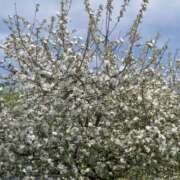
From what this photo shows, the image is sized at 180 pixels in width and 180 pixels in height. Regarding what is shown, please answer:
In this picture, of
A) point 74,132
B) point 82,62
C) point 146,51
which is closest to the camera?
point 74,132

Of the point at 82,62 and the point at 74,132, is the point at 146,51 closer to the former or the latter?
the point at 82,62

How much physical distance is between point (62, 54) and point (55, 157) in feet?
6.40

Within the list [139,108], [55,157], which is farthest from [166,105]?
[55,157]

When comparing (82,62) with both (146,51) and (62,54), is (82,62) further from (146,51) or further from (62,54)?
(146,51)

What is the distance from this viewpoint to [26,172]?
10789mm

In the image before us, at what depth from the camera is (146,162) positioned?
429 inches

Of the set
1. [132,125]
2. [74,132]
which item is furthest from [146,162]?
[74,132]

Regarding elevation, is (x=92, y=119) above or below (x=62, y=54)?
below

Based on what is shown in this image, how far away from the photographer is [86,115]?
10.8 metres

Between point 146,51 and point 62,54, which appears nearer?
point 62,54

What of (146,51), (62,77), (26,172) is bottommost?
(26,172)

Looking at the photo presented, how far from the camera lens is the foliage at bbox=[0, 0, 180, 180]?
34.5ft

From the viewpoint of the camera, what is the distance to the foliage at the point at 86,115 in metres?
10.5

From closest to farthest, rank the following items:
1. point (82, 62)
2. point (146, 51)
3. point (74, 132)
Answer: point (74, 132)
point (82, 62)
point (146, 51)
